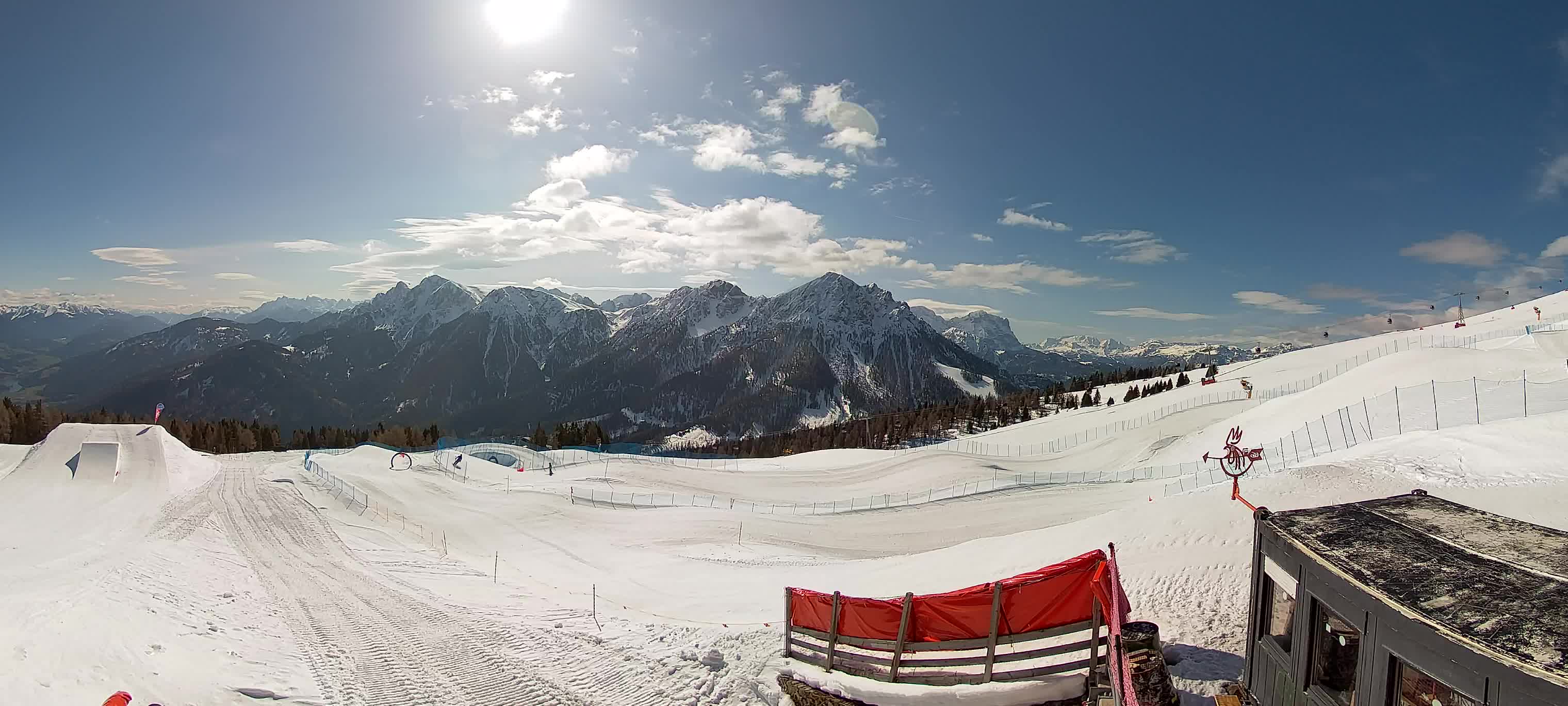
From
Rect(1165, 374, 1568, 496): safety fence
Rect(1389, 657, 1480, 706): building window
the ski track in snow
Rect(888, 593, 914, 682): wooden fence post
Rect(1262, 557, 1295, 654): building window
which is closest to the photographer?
Rect(1389, 657, 1480, 706): building window

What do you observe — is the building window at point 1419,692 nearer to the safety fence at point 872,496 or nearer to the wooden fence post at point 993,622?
the wooden fence post at point 993,622

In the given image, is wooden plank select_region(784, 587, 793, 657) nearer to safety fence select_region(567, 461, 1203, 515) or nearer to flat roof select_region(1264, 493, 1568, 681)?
flat roof select_region(1264, 493, 1568, 681)

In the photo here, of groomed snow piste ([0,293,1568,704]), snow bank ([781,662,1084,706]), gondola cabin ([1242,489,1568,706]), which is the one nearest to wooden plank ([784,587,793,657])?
groomed snow piste ([0,293,1568,704])

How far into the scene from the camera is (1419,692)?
4.74 meters

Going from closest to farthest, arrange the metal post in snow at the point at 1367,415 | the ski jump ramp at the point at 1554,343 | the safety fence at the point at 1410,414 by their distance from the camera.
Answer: the safety fence at the point at 1410,414 → the metal post in snow at the point at 1367,415 → the ski jump ramp at the point at 1554,343

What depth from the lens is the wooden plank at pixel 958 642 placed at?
819 cm

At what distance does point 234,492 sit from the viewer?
3644 centimetres

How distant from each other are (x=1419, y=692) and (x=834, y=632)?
7119 mm

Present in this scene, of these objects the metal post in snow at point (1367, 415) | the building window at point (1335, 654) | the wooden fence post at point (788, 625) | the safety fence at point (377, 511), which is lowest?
the safety fence at point (377, 511)

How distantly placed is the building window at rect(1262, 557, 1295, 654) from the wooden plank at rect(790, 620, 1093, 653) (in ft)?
6.44

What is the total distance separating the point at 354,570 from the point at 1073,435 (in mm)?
64461

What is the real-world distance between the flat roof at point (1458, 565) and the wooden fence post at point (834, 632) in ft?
20.3

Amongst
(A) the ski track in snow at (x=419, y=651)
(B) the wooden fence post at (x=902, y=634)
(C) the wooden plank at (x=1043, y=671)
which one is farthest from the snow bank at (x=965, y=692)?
(A) the ski track in snow at (x=419, y=651)

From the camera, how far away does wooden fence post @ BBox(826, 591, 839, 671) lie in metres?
10.0
